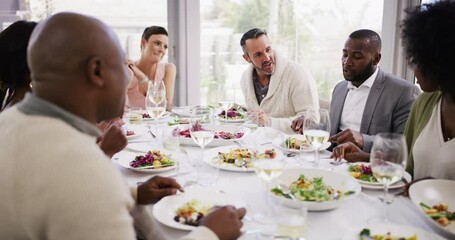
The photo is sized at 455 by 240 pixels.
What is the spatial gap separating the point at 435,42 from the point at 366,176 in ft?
1.90

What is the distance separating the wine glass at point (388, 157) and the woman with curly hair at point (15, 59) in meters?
1.43

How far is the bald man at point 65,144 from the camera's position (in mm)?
769

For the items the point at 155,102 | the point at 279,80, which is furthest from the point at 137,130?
the point at 279,80

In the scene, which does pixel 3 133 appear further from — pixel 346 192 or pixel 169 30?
pixel 169 30

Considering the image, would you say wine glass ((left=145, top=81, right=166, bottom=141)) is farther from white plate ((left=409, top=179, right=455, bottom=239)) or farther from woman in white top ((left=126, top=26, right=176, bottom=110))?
white plate ((left=409, top=179, right=455, bottom=239))

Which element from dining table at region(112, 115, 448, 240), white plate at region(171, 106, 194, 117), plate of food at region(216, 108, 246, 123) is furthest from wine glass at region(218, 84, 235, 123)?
dining table at region(112, 115, 448, 240)

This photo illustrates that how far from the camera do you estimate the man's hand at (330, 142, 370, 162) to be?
70.4 inches

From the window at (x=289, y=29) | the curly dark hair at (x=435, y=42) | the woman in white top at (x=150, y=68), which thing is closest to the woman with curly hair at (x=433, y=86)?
the curly dark hair at (x=435, y=42)

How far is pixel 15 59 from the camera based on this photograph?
173 cm

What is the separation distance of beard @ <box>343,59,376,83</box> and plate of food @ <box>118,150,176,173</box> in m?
1.50

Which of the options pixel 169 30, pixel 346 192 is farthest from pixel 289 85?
pixel 346 192

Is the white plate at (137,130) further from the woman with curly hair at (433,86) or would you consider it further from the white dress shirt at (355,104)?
the white dress shirt at (355,104)

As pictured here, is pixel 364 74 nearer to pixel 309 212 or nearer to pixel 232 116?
pixel 232 116

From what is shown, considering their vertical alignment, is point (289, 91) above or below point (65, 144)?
below
